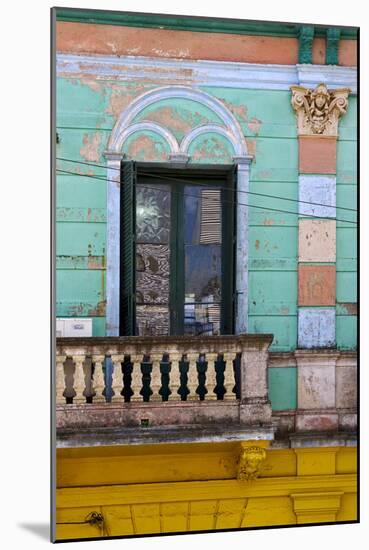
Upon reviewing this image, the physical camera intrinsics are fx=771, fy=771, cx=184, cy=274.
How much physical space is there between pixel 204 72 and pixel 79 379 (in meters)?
1.53

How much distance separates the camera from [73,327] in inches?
137

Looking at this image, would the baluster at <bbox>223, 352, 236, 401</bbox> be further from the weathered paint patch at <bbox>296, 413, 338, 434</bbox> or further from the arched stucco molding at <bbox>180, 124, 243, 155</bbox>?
the arched stucco molding at <bbox>180, 124, 243, 155</bbox>

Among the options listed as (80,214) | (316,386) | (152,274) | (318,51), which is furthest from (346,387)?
(318,51)

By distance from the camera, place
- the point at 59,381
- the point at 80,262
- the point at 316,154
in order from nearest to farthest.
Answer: the point at 59,381
the point at 80,262
the point at 316,154

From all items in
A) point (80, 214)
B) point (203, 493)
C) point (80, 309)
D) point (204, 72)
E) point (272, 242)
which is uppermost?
point (204, 72)

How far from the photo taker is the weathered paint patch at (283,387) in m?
3.68

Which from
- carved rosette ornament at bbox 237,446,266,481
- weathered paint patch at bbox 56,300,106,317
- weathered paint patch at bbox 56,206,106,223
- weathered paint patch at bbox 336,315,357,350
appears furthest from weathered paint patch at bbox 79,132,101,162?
carved rosette ornament at bbox 237,446,266,481

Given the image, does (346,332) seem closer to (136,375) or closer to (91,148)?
(136,375)

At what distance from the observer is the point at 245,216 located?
3654 mm

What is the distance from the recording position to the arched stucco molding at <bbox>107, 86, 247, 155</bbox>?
356cm

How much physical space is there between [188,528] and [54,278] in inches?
52.4

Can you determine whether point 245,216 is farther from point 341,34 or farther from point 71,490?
point 71,490

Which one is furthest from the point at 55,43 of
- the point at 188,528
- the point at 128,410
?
the point at 188,528

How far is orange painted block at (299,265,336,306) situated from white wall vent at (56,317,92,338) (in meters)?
1.02
